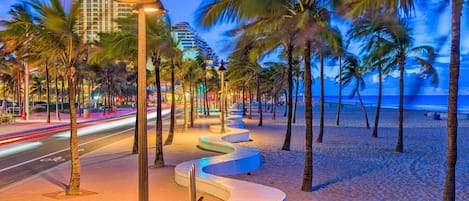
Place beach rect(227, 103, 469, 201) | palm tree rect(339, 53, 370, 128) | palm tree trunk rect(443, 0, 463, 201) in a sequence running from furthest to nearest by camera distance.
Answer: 1. palm tree rect(339, 53, 370, 128)
2. beach rect(227, 103, 469, 201)
3. palm tree trunk rect(443, 0, 463, 201)

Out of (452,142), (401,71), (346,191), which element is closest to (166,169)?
(346,191)

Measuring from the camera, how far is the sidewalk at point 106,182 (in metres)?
8.24

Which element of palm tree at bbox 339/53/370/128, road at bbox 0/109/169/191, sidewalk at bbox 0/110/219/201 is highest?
palm tree at bbox 339/53/370/128

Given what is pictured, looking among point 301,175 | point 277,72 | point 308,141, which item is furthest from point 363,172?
point 277,72

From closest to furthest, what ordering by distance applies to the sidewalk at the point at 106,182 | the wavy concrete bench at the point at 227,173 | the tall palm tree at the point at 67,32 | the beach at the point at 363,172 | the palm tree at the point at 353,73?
the wavy concrete bench at the point at 227,173, the tall palm tree at the point at 67,32, the sidewalk at the point at 106,182, the beach at the point at 363,172, the palm tree at the point at 353,73

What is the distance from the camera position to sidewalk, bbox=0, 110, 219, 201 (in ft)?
27.0

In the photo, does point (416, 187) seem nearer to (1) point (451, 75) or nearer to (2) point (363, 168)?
(2) point (363, 168)

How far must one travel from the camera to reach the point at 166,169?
450 inches

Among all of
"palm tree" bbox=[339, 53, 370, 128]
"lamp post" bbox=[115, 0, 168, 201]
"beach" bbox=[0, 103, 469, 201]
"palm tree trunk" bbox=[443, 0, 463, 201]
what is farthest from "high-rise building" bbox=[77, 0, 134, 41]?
"palm tree" bbox=[339, 53, 370, 128]

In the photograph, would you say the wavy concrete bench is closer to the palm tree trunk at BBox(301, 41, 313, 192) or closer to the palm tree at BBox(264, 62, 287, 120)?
the palm tree trunk at BBox(301, 41, 313, 192)

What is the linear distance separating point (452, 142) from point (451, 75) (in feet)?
3.16

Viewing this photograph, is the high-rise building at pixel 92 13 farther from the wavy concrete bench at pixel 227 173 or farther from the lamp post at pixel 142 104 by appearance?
the wavy concrete bench at pixel 227 173

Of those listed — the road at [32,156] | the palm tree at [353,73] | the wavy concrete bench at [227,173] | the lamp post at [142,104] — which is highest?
the palm tree at [353,73]

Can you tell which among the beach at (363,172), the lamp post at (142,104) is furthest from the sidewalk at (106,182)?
the lamp post at (142,104)
